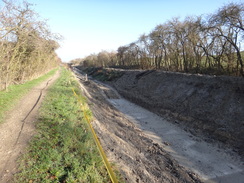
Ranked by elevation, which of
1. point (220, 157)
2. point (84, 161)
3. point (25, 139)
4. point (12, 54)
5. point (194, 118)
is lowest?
point (220, 157)

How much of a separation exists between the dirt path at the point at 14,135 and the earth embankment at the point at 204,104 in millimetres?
9205

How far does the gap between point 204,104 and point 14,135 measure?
12064 millimetres

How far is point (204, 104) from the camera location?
40.6 feet

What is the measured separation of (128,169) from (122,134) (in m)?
3.61

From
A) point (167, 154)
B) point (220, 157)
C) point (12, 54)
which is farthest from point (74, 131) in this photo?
point (12, 54)

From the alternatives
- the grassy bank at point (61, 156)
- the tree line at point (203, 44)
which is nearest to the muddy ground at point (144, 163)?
the grassy bank at point (61, 156)

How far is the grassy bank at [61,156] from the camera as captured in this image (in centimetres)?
395

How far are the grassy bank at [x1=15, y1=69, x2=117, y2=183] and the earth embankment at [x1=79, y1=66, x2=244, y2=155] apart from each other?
728 centimetres

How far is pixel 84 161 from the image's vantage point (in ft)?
15.1

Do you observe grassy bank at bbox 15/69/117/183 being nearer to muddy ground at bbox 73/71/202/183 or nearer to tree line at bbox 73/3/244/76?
muddy ground at bbox 73/71/202/183

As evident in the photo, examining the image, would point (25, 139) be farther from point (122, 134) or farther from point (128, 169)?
point (122, 134)

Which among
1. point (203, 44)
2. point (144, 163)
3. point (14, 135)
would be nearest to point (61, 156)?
point (14, 135)

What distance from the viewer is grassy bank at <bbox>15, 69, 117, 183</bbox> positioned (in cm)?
395

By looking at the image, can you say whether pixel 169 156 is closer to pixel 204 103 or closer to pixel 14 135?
pixel 14 135
